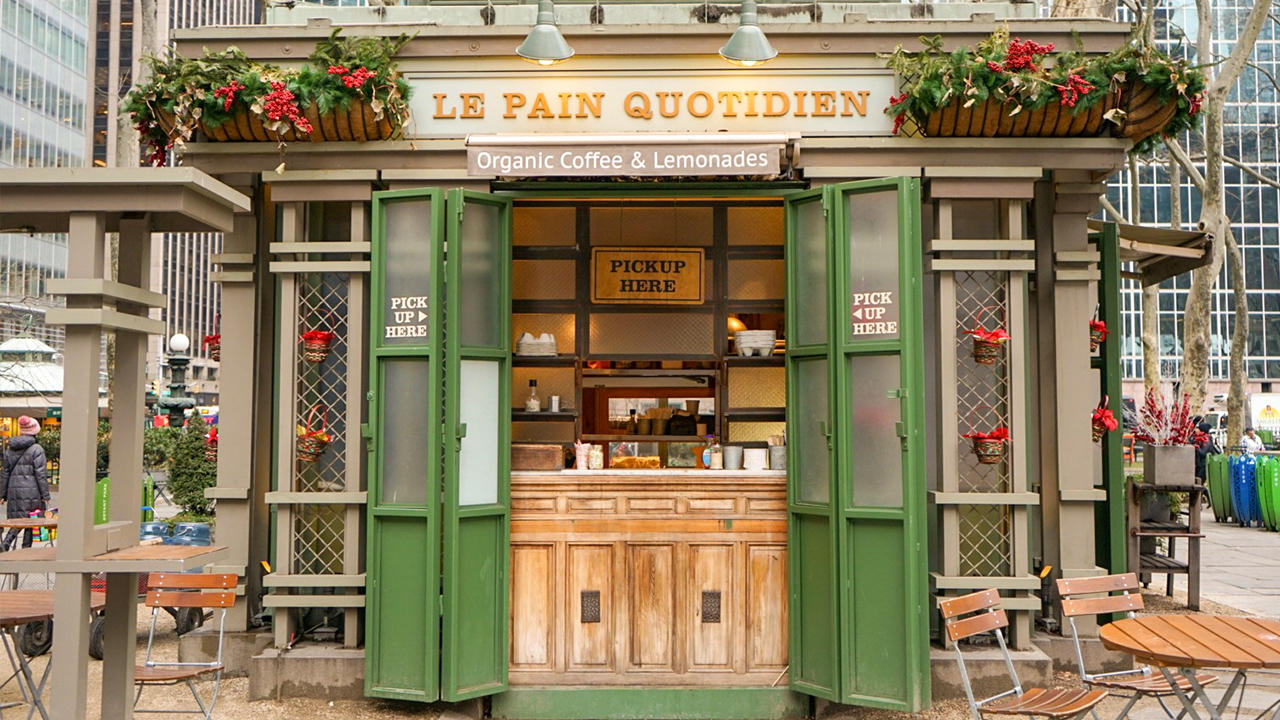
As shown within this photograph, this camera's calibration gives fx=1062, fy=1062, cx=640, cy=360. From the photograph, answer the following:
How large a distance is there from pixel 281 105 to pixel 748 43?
9.55 ft

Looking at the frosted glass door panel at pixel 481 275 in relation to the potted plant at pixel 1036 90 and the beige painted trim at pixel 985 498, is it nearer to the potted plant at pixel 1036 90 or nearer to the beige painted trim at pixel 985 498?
the potted plant at pixel 1036 90

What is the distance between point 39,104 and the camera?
50812 millimetres

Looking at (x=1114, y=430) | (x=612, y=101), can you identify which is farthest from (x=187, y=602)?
(x=1114, y=430)

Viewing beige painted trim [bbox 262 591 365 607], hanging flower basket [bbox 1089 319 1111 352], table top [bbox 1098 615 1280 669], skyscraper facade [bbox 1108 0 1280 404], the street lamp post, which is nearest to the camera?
table top [bbox 1098 615 1280 669]

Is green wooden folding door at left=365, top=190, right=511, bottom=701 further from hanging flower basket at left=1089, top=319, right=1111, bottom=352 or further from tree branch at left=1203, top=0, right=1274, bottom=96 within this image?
tree branch at left=1203, top=0, right=1274, bottom=96

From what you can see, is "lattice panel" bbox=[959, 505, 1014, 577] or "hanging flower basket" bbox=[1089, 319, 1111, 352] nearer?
"lattice panel" bbox=[959, 505, 1014, 577]

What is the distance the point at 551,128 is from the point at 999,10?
327 cm

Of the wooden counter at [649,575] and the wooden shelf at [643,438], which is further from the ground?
the wooden shelf at [643,438]

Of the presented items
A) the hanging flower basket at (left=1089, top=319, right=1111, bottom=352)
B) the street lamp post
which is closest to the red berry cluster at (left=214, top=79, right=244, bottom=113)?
the hanging flower basket at (left=1089, top=319, right=1111, bottom=352)

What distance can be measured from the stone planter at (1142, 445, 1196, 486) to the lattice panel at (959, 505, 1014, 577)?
11.6 feet

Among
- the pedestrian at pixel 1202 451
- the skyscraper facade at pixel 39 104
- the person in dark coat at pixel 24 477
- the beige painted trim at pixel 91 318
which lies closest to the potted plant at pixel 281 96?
the beige painted trim at pixel 91 318

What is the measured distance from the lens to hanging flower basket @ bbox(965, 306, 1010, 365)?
6.72 m

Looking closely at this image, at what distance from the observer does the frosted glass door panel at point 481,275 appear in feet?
21.4

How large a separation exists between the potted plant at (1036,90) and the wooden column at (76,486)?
478 cm
